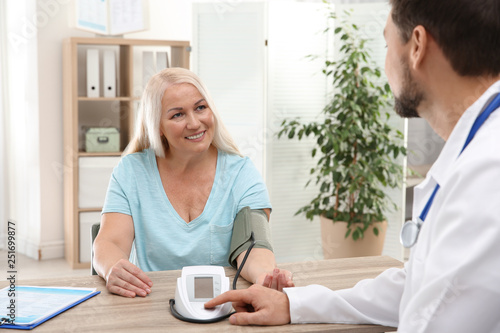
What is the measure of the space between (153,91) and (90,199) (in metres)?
2.44

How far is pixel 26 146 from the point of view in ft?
→ 15.2

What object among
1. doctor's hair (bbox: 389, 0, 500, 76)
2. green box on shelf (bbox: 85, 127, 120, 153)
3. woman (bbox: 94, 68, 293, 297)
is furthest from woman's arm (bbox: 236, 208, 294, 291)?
green box on shelf (bbox: 85, 127, 120, 153)

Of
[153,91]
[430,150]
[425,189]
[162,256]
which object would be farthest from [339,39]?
[425,189]

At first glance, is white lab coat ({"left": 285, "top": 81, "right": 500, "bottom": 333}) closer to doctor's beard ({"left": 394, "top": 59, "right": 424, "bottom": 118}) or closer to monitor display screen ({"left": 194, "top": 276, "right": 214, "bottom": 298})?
doctor's beard ({"left": 394, "top": 59, "right": 424, "bottom": 118})

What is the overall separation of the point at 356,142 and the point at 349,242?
0.71m

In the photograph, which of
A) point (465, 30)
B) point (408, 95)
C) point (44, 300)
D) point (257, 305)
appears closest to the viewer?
point (465, 30)

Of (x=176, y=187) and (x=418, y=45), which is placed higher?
(x=418, y=45)

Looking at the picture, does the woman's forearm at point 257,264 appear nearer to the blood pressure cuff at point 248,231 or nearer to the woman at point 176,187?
the blood pressure cuff at point 248,231

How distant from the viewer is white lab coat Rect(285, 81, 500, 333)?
886mm

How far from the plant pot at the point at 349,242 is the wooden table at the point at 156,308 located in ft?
7.75

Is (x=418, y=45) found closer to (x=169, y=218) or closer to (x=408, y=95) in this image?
(x=408, y=95)

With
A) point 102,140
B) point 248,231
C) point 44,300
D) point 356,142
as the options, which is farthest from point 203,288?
point 102,140

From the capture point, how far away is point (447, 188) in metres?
0.97

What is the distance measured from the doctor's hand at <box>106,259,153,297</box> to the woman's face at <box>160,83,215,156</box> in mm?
592
